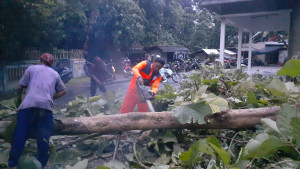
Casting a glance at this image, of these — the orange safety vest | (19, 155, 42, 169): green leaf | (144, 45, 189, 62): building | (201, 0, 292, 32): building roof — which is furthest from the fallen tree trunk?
(144, 45, 189, 62): building

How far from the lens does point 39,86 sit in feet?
8.64

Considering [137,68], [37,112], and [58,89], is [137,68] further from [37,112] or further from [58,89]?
[37,112]

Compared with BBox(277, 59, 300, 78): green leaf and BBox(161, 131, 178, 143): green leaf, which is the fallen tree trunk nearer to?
BBox(161, 131, 178, 143): green leaf

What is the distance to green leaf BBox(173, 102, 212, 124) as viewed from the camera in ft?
6.95

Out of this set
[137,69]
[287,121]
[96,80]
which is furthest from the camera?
[96,80]

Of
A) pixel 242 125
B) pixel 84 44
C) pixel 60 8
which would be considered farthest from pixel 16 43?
pixel 242 125

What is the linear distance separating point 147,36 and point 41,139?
11153 mm

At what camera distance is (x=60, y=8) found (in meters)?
10.5

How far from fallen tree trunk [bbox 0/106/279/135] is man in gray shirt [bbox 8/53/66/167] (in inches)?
5.5

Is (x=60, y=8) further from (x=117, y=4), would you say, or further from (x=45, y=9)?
(x=117, y=4)

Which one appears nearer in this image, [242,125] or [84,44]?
[242,125]

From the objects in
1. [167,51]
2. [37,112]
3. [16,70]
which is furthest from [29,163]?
[167,51]

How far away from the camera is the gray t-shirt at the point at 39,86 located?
2547mm

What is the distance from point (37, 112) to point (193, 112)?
4.97ft
